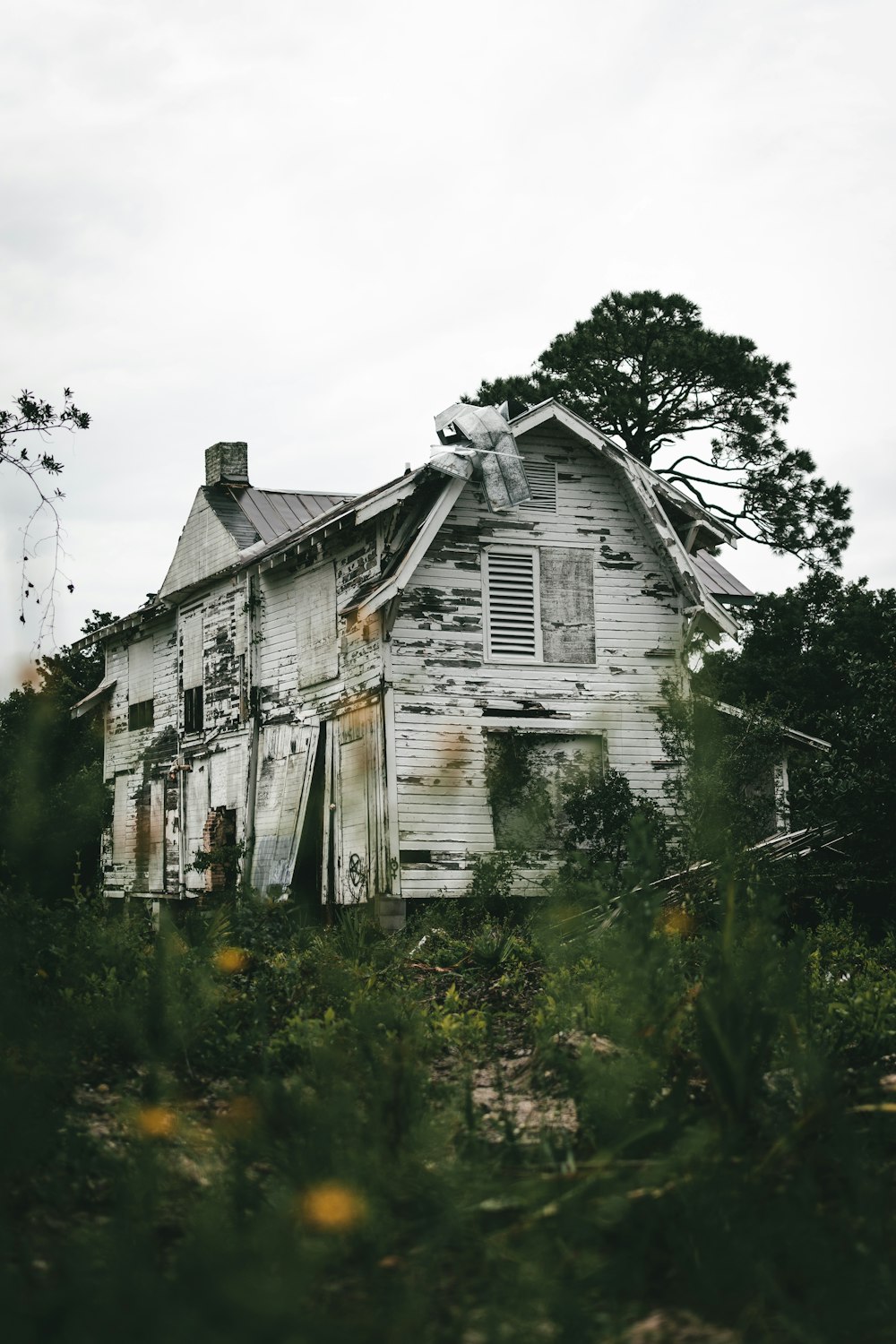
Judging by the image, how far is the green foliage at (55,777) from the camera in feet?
77.7

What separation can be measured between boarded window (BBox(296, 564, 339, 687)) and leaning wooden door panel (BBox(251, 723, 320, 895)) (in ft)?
2.66

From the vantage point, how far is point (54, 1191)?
495 cm

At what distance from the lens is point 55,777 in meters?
29.3

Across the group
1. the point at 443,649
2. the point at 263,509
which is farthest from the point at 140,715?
the point at 443,649

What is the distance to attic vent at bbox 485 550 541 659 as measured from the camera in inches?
683

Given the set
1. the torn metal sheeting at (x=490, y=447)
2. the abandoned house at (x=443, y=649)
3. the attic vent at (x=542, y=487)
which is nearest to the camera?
the abandoned house at (x=443, y=649)

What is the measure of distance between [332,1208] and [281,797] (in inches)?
563

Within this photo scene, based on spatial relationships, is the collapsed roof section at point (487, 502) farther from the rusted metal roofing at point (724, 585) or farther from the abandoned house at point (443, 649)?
the rusted metal roofing at point (724, 585)

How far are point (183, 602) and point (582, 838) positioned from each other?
958 cm

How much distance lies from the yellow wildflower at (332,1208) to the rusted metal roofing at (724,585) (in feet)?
61.5

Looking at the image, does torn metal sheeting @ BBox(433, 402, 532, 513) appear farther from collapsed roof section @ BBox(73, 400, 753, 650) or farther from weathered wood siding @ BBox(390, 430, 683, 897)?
weathered wood siding @ BBox(390, 430, 683, 897)

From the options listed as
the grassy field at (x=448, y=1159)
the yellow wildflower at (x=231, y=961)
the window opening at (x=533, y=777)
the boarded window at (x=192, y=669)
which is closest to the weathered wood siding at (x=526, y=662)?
the window opening at (x=533, y=777)

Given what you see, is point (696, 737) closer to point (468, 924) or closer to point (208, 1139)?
point (468, 924)

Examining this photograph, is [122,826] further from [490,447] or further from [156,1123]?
[156,1123]
